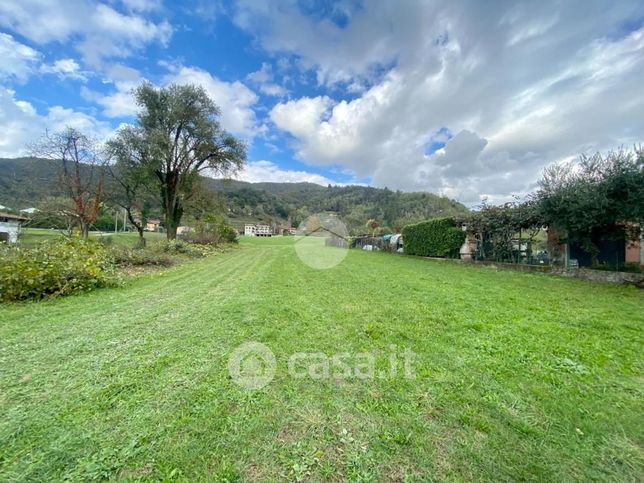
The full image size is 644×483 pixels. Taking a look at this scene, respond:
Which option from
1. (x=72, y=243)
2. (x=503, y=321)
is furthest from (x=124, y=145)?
(x=503, y=321)

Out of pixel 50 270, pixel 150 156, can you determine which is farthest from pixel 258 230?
pixel 50 270

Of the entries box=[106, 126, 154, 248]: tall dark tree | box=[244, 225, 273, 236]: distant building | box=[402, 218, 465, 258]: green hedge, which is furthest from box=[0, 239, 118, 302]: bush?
box=[244, 225, 273, 236]: distant building

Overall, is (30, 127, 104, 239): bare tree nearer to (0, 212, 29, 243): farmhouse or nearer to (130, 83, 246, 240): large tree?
(130, 83, 246, 240): large tree

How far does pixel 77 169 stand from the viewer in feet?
44.7

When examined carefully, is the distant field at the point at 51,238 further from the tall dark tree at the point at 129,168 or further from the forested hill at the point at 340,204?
the forested hill at the point at 340,204

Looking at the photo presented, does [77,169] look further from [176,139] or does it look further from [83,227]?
[176,139]

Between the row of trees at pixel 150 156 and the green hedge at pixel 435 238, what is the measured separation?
14.4 m

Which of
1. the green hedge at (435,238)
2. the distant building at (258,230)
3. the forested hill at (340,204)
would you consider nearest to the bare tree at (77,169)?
the green hedge at (435,238)

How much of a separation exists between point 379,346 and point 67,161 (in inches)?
743

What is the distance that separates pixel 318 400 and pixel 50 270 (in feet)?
20.9

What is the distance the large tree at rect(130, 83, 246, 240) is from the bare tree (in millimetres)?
2668

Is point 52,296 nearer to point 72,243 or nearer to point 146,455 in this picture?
point 72,243

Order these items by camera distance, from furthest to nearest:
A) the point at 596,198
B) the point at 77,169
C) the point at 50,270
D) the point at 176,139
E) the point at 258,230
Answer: the point at 258,230
the point at 176,139
the point at 77,169
the point at 596,198
the point at 50,270

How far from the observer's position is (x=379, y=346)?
3174 millimetres
